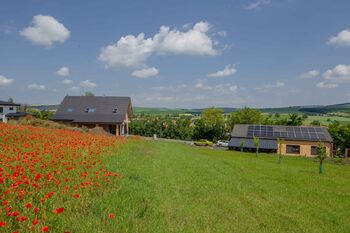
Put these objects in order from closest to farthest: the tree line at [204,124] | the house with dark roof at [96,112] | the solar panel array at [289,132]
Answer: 1. the house with dark roof at [96,112]
2. the solar panel array at [289,132]
3. the tree line at [204,124]

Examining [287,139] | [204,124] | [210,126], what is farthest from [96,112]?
[287,139]

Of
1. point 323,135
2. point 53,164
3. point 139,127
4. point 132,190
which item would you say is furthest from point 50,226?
point 139,127

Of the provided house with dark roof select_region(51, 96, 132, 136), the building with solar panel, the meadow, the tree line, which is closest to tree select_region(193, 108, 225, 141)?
the tree line

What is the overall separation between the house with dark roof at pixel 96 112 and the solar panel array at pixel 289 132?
25340 millimetres

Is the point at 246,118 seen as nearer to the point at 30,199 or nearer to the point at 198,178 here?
the point at 198,178

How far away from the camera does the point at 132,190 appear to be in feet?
24.3

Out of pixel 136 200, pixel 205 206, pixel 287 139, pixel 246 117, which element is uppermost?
pixel 246 117

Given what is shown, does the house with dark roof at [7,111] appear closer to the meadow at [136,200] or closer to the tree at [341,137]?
the meadow at [136,200]

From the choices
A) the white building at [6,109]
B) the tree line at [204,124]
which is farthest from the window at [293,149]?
the white building at [6,109]

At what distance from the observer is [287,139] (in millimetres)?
51094

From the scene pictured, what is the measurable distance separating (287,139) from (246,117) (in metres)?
28.6

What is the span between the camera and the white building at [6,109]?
60.9 meters

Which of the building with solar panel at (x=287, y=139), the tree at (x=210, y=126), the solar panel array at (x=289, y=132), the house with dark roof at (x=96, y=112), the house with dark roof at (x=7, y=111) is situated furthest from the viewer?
the tree at (x=210, y=126)

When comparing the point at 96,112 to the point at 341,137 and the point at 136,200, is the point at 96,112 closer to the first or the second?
the point at 136,200
